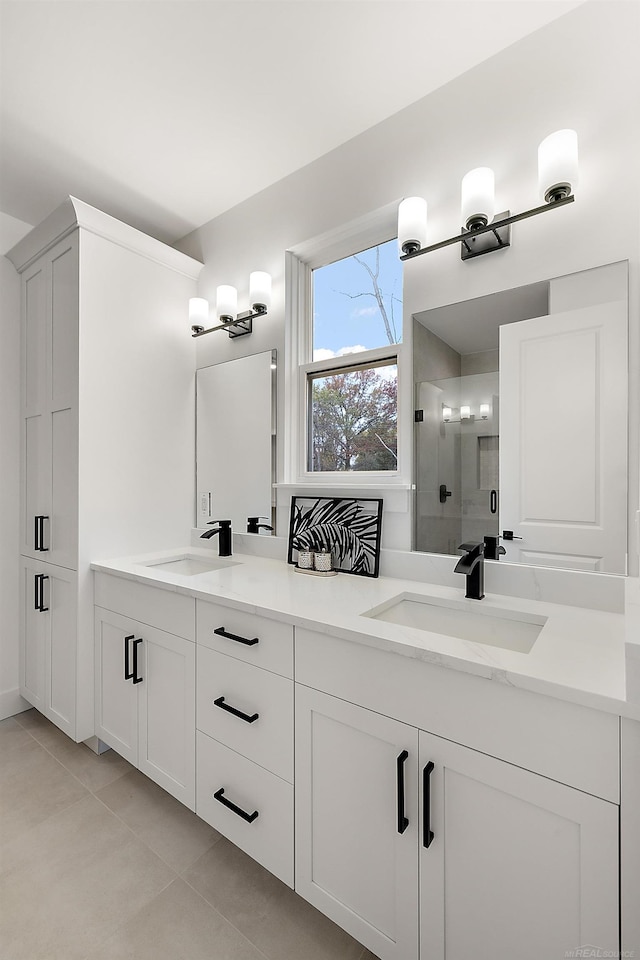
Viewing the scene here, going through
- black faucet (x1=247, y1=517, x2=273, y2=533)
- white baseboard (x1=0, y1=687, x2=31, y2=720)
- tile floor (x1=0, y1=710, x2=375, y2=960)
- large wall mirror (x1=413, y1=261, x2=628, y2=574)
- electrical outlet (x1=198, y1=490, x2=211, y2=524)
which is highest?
large wall mirror (x1=413, y1=261, x2=628, y2=574)

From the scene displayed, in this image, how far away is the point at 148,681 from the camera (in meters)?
1.68

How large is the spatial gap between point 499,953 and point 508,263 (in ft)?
5.72

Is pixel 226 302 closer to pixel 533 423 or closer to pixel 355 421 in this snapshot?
pixel 355 421

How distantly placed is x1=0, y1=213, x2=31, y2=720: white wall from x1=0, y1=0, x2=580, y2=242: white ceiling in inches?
17.4

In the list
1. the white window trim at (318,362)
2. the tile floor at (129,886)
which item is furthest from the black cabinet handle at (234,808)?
the white window trim at (318,362)

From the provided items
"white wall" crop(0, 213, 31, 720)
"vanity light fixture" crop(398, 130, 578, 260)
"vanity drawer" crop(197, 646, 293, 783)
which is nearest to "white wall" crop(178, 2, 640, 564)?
"vanity light fixture" crop(398, 130, 578, 260)

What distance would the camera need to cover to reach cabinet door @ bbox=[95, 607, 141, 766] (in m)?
1.75

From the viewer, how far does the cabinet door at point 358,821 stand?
100 cm

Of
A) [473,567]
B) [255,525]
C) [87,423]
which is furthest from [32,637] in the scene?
[473,567]

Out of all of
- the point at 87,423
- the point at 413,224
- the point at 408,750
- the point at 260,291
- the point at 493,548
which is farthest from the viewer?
the point at 260,291

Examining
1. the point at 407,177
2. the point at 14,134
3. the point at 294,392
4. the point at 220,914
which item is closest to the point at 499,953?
the point at 220,914

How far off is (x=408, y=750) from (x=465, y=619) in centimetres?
43

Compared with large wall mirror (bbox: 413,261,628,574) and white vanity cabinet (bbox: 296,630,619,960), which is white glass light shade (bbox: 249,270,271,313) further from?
white vanity cabinet (bbox: 296,630,619,960)

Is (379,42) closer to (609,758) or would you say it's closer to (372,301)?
(372,301)
